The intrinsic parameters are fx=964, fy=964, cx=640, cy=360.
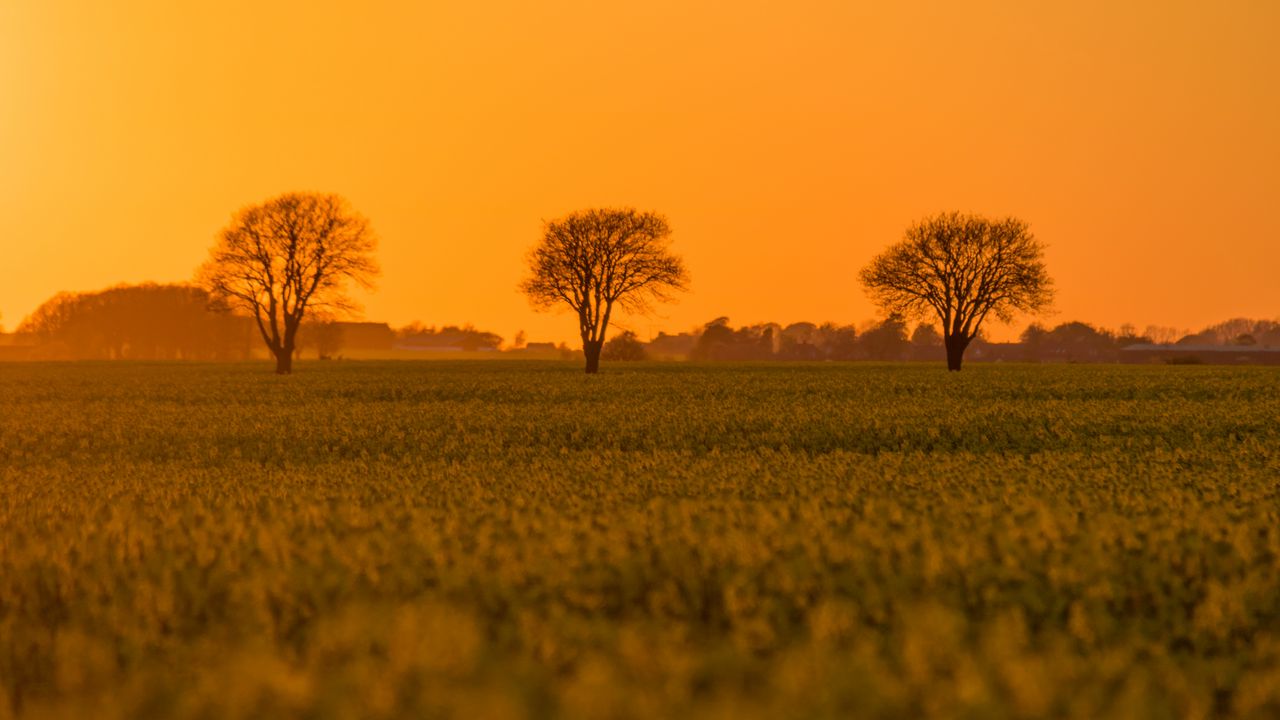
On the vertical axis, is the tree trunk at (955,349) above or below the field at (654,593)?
above

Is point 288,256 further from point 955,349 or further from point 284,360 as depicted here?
point 955,349

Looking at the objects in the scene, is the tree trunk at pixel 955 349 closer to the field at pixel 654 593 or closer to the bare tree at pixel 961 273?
the bare tree at pixel 961 273

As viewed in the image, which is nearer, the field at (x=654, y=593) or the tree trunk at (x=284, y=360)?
the field at (x=654, y=593)

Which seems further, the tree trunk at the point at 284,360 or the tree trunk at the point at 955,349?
the tree trunk at the point at 955,349

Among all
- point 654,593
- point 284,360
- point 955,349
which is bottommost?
point 654,593

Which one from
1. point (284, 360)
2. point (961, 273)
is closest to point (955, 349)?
point (961, 273)

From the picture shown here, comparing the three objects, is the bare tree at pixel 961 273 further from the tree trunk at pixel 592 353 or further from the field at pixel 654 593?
the field at pixel 654 593

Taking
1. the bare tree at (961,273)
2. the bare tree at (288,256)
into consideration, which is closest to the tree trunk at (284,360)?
the bare tree at (288,256)

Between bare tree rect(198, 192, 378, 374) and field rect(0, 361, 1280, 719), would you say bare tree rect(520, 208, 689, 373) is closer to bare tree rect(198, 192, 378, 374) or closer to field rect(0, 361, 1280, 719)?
bare tree rect(198, 192, 378, 374)

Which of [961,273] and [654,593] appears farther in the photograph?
[961,273]

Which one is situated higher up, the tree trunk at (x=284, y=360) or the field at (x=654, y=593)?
the tree trunk at (x=284, y=360)

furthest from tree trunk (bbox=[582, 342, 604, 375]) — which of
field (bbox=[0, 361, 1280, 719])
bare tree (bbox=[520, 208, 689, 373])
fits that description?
field (bbox=[0, 361, 1280, 719])

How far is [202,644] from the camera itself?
530 centimetres

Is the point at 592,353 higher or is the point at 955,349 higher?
the point at 955,349
